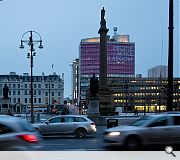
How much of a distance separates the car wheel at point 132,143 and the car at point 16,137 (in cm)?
89

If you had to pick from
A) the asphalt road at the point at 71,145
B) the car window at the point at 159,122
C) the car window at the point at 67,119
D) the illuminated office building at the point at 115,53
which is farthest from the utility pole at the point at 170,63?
the car window at the point at 67,119

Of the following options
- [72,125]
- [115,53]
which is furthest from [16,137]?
[72,125]

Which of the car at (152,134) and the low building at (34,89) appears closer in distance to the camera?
the car at (152,134)

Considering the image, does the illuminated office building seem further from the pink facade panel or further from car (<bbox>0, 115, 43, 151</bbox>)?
car (<bbox>0, 115, 43, 151</bbox>)

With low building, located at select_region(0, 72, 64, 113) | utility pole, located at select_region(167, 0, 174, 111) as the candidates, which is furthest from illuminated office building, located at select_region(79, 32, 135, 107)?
utility pole, located at select_region(167, 0, 174, 111)

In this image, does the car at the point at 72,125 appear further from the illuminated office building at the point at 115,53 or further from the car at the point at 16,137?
the illuminated office building at the point at 115,53

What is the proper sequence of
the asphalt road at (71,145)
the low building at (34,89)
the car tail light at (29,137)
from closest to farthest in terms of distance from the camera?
the asphalt road at (71,145), the car tail light at (29,137), the low building at (34,89)

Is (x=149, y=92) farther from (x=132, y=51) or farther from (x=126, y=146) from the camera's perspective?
(x=126, y=146)

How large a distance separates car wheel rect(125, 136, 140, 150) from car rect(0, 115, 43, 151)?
0.89 meters

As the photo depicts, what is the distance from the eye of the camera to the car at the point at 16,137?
4055 mm

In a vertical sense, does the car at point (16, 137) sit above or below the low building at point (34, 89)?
below
